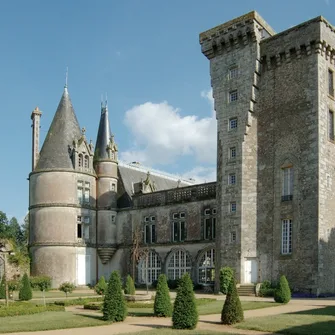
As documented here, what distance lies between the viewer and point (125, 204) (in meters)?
47.6

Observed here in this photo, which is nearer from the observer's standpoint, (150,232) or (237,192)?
(237,192)

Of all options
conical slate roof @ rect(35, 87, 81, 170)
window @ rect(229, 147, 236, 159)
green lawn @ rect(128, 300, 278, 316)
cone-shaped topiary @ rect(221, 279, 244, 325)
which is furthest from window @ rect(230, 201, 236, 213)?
cone-shaped topiary @ rect(221, 279, 244, 325)

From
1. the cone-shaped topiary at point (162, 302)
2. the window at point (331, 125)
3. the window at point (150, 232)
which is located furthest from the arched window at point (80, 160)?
the cone-shaped topiary at point (162, 302)

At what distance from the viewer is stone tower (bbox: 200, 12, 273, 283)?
34656mm

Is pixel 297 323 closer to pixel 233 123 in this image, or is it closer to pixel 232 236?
pixel 232 236

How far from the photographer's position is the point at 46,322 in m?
18.7

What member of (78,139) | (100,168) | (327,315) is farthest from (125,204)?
(327,315)

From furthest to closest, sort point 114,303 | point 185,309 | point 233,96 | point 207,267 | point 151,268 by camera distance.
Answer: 1. point 151,268
2. point 207,267
3. point 233,96
4. point 114,303
5. point 185,309

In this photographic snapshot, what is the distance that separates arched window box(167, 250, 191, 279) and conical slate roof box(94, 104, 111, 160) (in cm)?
1106

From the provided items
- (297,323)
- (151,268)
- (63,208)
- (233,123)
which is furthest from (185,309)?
(63,208)

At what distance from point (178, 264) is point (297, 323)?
81.5 feet

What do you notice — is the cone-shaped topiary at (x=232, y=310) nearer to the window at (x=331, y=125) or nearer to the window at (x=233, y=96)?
the window at (x=331, y=125)

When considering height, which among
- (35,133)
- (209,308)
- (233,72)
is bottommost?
(209,308)

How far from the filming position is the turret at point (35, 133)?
148 feet
